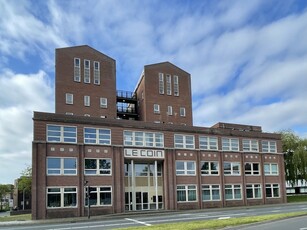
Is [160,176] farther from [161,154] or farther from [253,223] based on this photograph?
[253,223]

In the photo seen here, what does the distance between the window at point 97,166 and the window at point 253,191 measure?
62.0 ft

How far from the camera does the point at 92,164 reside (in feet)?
122

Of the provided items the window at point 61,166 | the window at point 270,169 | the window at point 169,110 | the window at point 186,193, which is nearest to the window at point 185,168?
the window at point 186,193

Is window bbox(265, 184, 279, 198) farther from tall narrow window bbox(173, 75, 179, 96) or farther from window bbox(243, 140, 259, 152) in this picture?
tall narrow window bbox(173, 75, 179, 96)

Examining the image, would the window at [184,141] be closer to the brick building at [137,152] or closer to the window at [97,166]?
the brick building at [137,152]

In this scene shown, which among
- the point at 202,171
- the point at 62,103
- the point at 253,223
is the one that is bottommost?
the point at 253,223

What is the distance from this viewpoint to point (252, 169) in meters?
A: 47.7

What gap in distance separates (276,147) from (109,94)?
77.6ft

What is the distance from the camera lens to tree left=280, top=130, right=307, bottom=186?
5547 centimetres

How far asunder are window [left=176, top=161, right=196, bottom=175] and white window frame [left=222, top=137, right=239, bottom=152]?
17.7 ft

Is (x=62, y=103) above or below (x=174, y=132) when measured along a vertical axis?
above

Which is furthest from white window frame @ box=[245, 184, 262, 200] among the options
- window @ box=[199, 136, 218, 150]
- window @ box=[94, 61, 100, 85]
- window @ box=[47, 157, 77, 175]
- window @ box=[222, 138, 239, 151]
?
window @ box=[94, 61, 100, 85]

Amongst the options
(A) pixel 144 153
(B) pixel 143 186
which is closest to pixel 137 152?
(A) pixel 144 153

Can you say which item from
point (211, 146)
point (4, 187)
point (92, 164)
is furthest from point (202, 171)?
point (4, 187)
